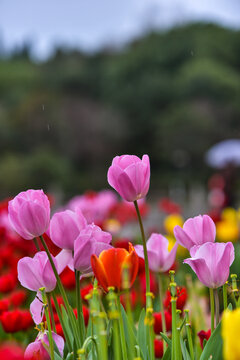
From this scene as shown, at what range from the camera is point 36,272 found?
73cm

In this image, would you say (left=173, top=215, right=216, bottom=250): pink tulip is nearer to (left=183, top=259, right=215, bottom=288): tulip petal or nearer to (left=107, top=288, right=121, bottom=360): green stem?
(left=183, top=259, right=215, bottom=288): tulip petal

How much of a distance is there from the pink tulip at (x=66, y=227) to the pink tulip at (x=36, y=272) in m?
0.03

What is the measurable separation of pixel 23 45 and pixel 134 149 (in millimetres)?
11072

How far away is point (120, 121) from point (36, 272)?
57.9ft

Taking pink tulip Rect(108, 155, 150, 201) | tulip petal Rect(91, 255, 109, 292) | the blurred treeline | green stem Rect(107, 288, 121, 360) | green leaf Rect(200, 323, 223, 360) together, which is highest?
the blurred treeline

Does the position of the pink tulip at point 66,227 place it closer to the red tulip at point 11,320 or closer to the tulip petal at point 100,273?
the tulip petal at point 100,273

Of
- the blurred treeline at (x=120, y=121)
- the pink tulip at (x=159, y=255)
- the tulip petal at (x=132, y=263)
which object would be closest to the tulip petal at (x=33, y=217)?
the tulip petal at (x=132, y=263)

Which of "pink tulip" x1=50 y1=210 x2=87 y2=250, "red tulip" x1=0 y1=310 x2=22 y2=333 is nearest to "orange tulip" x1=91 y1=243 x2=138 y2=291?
"pink tulip" x1=50 y1=210 x2=87 y2=250

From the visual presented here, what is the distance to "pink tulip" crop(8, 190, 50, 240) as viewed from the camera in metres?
0.69

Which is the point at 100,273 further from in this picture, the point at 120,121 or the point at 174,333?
the point at 120,121

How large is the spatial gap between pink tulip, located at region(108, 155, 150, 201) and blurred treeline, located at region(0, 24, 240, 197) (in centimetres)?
1536

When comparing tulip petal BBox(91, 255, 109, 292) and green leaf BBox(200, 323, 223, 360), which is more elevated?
tulip petal BBox(91, 255, 109, 292)

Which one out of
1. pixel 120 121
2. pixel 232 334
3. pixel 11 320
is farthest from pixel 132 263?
pixel 120 121

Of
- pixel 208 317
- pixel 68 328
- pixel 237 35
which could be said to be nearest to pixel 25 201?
pixel 68 328
